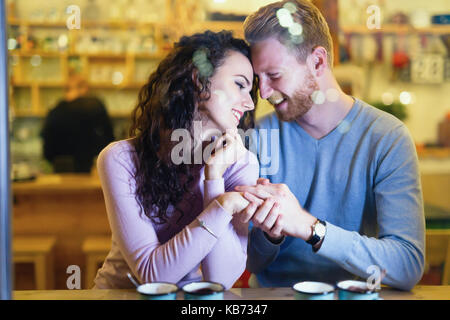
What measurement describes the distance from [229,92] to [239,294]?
47 cm

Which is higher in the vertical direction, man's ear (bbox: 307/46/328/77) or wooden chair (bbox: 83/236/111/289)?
man's ear (bbox: 307/46/328/77)

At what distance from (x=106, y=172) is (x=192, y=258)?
0.95 feet

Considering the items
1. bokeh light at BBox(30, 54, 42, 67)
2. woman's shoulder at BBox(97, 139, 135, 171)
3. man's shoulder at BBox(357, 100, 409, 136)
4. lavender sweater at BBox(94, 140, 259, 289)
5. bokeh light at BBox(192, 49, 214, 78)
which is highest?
bokeh light at BBox(30, 54, 42, 67)

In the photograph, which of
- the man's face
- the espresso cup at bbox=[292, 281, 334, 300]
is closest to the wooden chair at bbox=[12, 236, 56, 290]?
the espresso cup at bbox=[292, 281, 334, 300]

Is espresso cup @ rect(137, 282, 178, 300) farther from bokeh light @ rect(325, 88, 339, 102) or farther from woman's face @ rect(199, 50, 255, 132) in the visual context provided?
bokeh light @ rect(325, 88, 339, 102)

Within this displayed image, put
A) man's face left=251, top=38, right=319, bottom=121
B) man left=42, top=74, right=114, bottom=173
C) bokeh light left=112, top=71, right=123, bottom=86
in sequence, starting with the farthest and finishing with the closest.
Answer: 1. bokeh light left=112, top=71, right=123, bottom=86
2. man left=42, top=74, right=114, bottom=173
3. man's face left=251, top=38, right=319, bottom=121

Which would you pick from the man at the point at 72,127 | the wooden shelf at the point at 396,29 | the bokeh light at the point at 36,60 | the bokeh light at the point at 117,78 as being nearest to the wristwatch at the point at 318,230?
the wooden shelf at the point at 396,29

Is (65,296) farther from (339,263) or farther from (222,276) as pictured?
(339,263)

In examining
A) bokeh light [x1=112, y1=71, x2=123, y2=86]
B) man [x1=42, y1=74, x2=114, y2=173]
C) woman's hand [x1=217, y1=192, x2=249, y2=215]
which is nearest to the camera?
woman's hand [x1=217, y1=192, x2=249, y2=215]

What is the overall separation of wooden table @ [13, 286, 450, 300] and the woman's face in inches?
15.4

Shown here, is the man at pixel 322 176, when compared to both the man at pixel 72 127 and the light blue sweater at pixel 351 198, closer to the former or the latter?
the light blue sweater at pixel 351 198

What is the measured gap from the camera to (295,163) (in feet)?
3.78

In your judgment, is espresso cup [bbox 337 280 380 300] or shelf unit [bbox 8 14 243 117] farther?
shelf unit [bbox 8 14 243 117]

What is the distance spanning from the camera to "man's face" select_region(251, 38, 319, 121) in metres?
1.09
